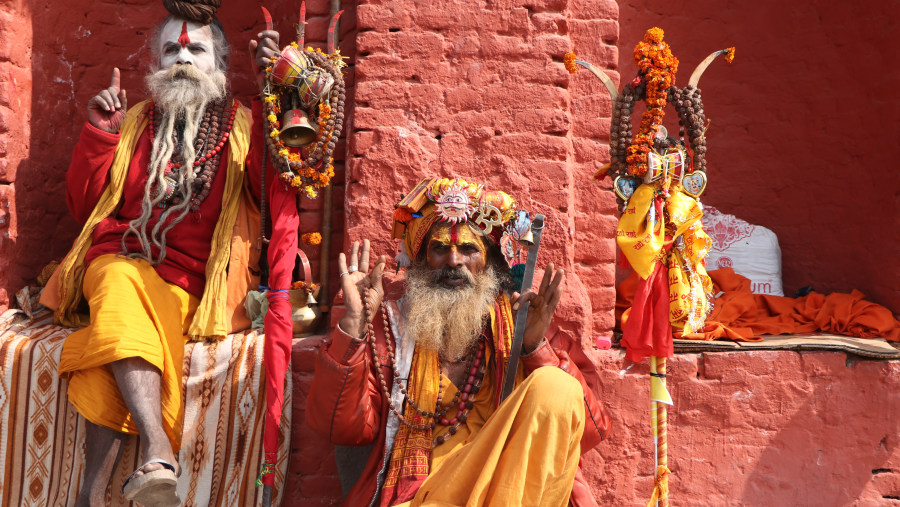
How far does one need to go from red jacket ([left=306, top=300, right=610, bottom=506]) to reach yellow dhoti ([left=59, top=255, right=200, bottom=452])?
0.71m

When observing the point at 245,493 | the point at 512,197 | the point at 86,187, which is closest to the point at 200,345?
the point at 245,493

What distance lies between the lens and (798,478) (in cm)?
431

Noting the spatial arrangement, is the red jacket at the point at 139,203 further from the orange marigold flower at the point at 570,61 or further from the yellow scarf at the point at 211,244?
the orange marigold flower at the point at 570,61

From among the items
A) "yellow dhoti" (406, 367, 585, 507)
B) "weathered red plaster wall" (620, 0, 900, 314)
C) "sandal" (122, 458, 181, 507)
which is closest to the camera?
"yellow dhoti" (406, 367, 585, 507)

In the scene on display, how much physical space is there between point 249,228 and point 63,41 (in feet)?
5.68

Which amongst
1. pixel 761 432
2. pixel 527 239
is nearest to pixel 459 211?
pixel 527 239

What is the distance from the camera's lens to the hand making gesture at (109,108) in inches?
172

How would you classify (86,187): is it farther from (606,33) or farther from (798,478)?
(798,478)

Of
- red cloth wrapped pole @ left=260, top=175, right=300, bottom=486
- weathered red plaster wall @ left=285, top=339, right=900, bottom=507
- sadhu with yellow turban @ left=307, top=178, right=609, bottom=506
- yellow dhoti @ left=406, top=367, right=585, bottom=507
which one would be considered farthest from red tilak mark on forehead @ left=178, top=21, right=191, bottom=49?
yellow dhoti @ left=406, top=367, right=585, bottom=507

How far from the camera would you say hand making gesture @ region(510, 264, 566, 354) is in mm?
3662

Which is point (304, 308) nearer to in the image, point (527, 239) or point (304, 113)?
point (304, 113)

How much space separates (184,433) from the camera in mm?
4059

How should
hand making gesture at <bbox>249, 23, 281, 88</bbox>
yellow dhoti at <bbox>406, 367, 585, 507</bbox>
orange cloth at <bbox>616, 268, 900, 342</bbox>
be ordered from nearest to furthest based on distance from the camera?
yellow dhoti at <bbox>406, 367, 585, 507</bbox>, hand making gesture at <bbox>249, 23, 281, 88</bbox>, orange cloth at <bbox>616, 268, 900, 342</bbox>

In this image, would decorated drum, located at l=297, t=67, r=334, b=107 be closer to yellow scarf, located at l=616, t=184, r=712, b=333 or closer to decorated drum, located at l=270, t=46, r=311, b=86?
decorated drum, located at l=270, t=46, r=311, b=86
